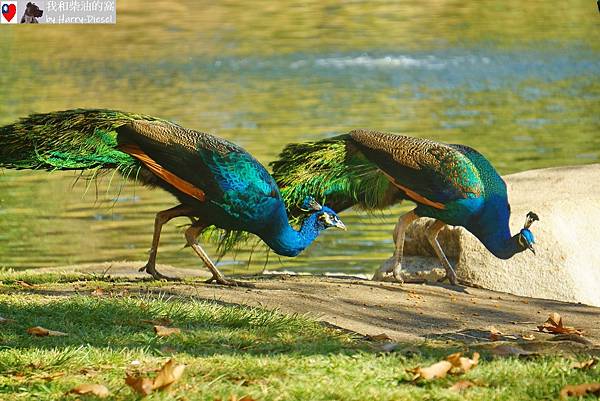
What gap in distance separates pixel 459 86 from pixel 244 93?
188 inches

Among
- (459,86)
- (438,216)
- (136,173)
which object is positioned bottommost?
(459,86)

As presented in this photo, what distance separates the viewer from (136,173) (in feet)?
27.2

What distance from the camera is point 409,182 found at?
9.04 m

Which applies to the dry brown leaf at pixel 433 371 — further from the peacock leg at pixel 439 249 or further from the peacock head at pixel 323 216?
the peacock leg at pixel 439 249

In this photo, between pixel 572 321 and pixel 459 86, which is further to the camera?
pixel 459 86

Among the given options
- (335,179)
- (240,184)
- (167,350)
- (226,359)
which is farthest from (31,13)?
(226,359)

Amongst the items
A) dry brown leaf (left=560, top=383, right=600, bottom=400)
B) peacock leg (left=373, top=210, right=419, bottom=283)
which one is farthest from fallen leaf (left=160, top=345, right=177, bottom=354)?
peacock leg (left=373, top=210, right=419, bottom=283)

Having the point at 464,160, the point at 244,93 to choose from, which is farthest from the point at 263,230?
the point at 244,93

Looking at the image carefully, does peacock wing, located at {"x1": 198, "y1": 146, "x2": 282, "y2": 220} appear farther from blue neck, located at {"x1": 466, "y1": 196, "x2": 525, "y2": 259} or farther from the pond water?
blue neck, located at {"x1": 466, "y1": 196, "x2": 525, "y2": 259}

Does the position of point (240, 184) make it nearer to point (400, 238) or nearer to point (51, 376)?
point (400, 238)

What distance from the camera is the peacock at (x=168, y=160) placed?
8.11 metres

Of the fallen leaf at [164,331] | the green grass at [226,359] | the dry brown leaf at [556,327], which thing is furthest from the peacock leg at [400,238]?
the fallen leaf at [164,331]

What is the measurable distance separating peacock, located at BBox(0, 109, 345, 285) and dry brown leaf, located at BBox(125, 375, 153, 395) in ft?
10.1

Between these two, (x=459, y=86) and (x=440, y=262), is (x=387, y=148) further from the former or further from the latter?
(x=459, y=86)
